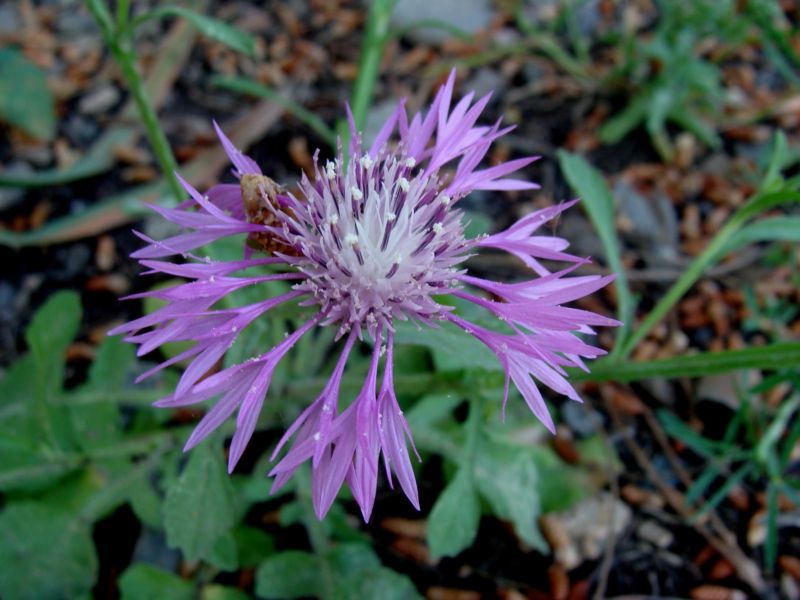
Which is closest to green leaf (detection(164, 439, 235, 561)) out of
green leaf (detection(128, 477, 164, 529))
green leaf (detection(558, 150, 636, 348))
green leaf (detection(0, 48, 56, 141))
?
green leaf (detection(128, 477, 164, 529))

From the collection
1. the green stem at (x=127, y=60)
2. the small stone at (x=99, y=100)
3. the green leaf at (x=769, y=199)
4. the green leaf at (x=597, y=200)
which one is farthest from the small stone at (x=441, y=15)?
the green leaf at (x=769, y=199)

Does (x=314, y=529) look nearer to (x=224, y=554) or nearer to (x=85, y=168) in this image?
(x=224, y=554)

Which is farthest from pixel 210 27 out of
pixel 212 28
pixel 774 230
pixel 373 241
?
pixel 774 230

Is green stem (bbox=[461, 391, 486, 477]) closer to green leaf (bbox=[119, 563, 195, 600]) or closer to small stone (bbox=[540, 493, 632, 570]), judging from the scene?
small stone (bbox=[540, 493, 632, 570])

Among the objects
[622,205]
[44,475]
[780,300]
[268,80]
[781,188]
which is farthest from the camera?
[268,80]

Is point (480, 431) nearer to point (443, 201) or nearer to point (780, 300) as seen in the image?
point (443, 201)

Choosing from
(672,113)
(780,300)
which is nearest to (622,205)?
(672,113)
